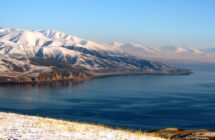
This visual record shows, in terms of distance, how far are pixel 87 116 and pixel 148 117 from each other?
79.4 feet

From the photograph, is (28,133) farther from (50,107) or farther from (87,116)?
(50,107)

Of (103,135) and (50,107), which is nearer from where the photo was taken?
(103,135)

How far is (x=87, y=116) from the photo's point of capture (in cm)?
16850

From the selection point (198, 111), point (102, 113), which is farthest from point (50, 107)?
point (198, 111)

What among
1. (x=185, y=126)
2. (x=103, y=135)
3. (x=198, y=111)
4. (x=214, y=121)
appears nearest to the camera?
(x=103, y=135)

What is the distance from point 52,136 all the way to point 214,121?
14586cm

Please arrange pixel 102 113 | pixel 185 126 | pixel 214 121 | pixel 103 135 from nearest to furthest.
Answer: pixel 103 135, pixel 185 126, pixel 214 121, pixel 102 113

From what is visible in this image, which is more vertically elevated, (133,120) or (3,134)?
(3,134)

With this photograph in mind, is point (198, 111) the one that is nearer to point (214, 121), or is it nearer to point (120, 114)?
point (214, 121)

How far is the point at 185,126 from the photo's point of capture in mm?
150000

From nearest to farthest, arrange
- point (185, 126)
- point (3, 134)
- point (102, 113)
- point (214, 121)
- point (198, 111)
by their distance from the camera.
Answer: point (3, 134), point (185, 126), point (214, 121), point (102, 113), point (198, 111)

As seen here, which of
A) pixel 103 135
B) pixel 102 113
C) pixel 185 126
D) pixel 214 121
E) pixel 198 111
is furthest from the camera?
pixel 198 111

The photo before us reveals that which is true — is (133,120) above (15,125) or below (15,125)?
below

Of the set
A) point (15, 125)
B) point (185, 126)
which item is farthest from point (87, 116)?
point (15, 125)
